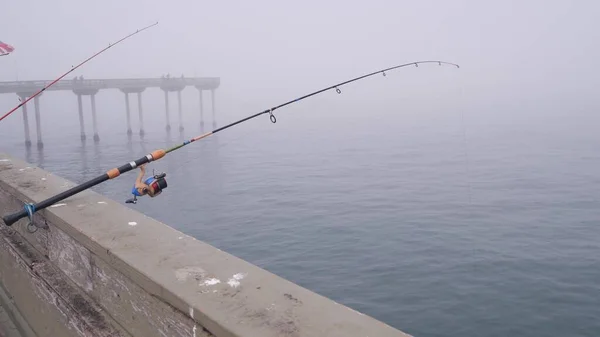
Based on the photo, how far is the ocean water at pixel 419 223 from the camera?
44.0ft

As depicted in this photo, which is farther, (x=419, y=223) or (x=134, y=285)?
(x=419, y=223)

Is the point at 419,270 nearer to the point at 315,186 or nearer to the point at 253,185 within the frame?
the point at 315,186

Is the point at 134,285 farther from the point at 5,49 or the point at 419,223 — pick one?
the point at 419,223

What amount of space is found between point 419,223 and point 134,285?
61.3 feet

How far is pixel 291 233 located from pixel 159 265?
57.7 feet

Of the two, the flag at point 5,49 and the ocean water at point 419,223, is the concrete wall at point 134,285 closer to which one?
the ocean water at point 419,223

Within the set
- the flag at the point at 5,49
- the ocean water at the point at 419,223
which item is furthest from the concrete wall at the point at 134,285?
the flag at the point at 5,49

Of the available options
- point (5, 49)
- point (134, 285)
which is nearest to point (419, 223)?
point (5, 49)

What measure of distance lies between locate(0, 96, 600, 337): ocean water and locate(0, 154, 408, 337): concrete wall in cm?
895

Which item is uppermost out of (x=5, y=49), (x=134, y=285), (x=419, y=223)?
(x=5, y=49)

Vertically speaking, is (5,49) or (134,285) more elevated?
(5,49)

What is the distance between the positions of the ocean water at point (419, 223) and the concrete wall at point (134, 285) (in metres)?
8.95

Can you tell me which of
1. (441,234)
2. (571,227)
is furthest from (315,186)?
(571,227)

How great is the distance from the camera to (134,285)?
10.7 ft
